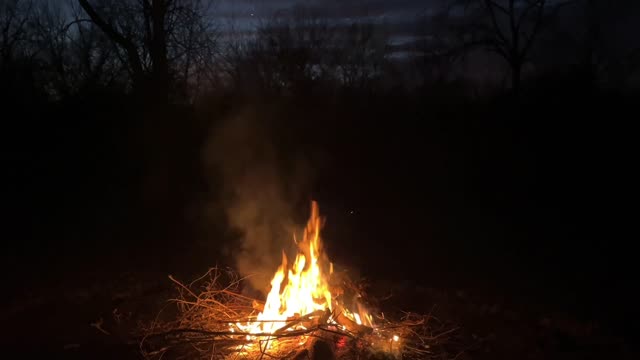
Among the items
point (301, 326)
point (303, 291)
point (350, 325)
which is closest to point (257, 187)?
point (303, 291)

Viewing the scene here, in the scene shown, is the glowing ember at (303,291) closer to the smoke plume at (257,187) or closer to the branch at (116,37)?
the smoke plume at (257,187)

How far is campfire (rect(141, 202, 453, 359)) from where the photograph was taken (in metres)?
3.92

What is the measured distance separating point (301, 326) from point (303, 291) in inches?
14.1

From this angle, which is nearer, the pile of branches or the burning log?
the pile of branches

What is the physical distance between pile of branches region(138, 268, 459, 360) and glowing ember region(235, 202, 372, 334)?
89mm

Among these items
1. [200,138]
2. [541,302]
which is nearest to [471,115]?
[200,138]

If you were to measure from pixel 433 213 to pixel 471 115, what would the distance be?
148 inches

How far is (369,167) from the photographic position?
1162cm

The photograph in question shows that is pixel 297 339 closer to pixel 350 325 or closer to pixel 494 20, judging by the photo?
pixel 350 325

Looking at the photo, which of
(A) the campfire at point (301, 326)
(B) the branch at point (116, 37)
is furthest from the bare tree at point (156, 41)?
(A) the campfire at point (301, 326)

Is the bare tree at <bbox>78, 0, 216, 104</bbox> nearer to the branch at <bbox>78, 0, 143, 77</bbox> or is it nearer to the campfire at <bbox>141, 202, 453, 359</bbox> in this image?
the branch at <bbox>78, 0, 143, 77</bbox>

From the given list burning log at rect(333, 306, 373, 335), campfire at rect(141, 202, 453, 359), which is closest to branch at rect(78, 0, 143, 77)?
campfire at rect(141, 202, 453, 359)

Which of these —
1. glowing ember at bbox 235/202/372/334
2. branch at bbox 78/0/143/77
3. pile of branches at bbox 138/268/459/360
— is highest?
branch at bbox 78/0/143/77

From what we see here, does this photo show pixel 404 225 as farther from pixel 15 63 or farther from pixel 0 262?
pixel 15 63
